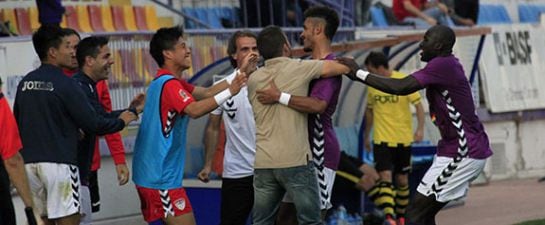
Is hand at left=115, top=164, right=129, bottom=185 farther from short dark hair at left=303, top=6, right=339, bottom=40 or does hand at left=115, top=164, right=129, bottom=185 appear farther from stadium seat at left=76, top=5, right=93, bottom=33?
stadium seat at left=76, top=5, right=93, bottom=33

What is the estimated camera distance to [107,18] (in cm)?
1588

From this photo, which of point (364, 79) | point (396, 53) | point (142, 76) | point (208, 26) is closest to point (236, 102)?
point (364, 79)

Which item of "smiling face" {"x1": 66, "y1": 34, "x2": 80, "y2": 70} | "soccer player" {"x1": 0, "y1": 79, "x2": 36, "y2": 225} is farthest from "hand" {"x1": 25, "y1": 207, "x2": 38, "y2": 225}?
"smiling face" {"x1": 66, "y1": 34, "x2": 80, "y2": 70}

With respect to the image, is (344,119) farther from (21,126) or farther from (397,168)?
(21,126)

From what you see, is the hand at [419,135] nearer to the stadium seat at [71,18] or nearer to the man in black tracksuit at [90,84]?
the stadium seat at [71,18]

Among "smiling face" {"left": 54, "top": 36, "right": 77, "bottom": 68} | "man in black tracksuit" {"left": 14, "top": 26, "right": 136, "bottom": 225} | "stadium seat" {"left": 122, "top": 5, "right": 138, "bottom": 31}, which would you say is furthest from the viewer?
"stadium seat" {"left": 122, "top": 5, "right": 138, "bottom": 31}

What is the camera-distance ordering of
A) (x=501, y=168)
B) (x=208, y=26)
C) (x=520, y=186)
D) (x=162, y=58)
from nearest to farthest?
(x=162, y=58) < (x=208, y=26) < (x=520, y=186) < (x=501, y=168)

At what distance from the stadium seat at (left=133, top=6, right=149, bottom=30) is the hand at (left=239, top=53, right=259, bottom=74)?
631 centimetres

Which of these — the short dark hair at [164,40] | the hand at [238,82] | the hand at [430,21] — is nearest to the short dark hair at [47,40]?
the short dark hair at [164,40]

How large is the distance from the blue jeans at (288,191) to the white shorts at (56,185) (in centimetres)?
127

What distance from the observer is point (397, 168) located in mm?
14836

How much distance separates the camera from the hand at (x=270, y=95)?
953cm

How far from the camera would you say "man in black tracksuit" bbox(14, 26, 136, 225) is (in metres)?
9.73

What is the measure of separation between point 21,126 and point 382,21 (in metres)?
11.4
